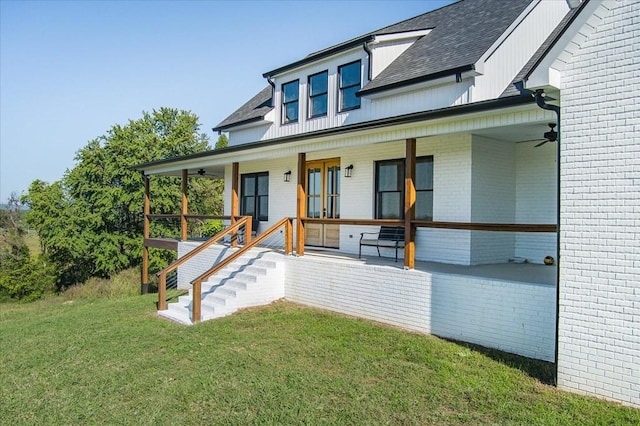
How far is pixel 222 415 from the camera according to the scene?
199 inches

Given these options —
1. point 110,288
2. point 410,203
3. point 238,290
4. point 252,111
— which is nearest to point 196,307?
point 238,290

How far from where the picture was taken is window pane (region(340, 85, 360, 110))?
12534 mm

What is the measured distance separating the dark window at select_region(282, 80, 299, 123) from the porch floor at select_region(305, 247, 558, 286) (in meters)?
5.83

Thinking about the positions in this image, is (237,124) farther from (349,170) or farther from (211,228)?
(211,228)

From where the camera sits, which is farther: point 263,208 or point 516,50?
point 263,208

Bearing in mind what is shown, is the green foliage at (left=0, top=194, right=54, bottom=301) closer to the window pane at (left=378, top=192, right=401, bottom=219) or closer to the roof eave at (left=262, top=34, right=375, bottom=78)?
the roof eave at (left=262, top=34, right=375, bottom=78)

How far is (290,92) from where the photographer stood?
48.0 feet

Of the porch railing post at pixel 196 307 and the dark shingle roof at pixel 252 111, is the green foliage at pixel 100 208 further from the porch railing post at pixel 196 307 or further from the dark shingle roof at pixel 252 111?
the porch railing post at pixel 196 307

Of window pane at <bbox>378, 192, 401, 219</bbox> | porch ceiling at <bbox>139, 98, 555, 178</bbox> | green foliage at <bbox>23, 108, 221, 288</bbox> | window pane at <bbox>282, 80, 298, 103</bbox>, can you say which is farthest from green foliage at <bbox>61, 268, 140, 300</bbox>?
window pane at <bbox>378, 192, 401, 219</bbox>

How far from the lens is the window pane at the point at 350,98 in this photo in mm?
12534

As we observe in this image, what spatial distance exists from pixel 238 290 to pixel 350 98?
6.09 meters

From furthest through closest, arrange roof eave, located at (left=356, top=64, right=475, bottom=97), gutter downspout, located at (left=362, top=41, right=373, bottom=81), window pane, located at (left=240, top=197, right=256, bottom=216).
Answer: window pane, located at (left=240, top=197, right=256, bottom=216), gutter downspout, located at (left=362, top=41, right=373, bottom=81), roof eave, located at (left=356, top=64, right=475, bottom=97)

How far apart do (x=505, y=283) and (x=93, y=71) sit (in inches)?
789

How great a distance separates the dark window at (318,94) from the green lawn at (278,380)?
22.5ft
